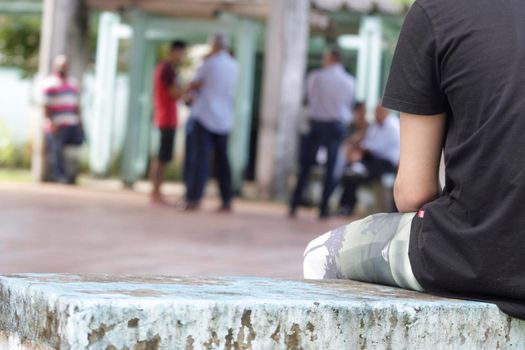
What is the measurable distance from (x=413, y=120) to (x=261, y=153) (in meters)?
13.4

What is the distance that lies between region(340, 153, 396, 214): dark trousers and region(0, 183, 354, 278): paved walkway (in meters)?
0.69

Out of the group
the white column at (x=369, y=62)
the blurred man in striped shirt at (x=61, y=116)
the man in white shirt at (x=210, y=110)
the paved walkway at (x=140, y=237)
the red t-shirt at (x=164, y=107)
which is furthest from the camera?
the white column at (x=369, y=62)

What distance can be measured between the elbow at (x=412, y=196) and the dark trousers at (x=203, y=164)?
30.6 ft

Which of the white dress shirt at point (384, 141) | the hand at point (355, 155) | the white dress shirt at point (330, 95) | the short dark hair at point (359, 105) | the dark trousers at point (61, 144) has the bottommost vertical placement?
the dark trousers at point (61, 144)

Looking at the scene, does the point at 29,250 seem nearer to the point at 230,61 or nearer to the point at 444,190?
the point at 444,190

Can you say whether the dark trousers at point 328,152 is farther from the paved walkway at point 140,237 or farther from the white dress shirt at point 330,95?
the paved walkway at point 140,237

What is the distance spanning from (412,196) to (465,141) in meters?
0.27

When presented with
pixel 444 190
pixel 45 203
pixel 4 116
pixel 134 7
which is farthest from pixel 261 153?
pixel 444 190

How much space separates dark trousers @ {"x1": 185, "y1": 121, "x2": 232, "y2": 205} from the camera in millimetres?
12398

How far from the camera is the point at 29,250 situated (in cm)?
704

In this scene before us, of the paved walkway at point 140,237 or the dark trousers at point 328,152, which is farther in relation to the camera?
the dark trousers at point 328,152

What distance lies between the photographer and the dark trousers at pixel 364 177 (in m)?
13.7

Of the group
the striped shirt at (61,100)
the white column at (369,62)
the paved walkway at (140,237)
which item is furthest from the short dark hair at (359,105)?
the striped shirt at (61,100)

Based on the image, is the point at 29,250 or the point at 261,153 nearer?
the point at 29,250
